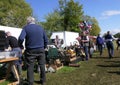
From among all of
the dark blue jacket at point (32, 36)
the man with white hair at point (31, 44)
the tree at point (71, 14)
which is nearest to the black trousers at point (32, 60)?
the man with white hair at point (31, 44)

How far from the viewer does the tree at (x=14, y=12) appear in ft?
190

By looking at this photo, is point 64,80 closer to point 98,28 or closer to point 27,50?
point 27,50

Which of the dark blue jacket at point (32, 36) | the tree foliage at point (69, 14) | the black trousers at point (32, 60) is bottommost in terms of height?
the black trousers at point (32, 60)

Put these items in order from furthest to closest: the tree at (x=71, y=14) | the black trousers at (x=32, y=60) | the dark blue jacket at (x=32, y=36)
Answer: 1. the tree at (x=71, y=14)
2. the dark blue jacket at (x=32, y=36)
3. the black trousers at (x=32, y=60)

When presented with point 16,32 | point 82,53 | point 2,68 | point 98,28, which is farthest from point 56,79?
point 98,28

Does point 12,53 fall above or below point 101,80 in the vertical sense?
above

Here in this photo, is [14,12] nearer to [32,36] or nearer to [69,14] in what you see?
[69,14]

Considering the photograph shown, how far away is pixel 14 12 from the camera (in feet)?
201

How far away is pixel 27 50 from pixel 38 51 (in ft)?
1.08

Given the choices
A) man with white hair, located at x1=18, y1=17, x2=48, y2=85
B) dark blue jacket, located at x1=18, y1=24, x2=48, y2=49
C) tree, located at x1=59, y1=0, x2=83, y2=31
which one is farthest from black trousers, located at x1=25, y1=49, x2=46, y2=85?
tree, located at x1=59, y1=0, x2=83, y2=31

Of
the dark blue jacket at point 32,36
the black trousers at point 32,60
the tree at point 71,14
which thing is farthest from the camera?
the tree at point 71,14

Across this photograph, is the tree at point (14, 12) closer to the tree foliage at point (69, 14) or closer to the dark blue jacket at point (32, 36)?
the tree foliage at point (69, 14)

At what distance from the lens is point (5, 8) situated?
5806 cm

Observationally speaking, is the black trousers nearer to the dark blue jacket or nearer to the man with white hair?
the man with white hair
